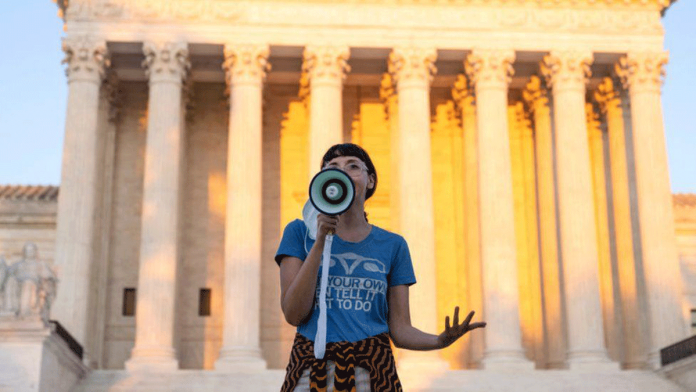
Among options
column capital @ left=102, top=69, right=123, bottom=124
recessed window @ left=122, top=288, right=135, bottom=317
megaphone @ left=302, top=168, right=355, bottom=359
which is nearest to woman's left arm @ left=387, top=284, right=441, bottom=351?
megaphone @ left=302, top=168, right=355, bottom=359

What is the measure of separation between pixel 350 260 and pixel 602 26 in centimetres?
3736

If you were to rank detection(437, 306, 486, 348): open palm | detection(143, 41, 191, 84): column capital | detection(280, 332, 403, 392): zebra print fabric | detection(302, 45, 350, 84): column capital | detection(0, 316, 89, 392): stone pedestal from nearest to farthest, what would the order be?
detection(280, 332, 403, 392): zebra print fabric → detection(437, 306, 486, 348): open palm → detection(0, 316, 89, 392): stone pedestal → detection(143, 41, 191, 84): column capital → detection(302, 45, 350, 84): column capital

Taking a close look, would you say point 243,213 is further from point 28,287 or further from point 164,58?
Answer: point 28,287

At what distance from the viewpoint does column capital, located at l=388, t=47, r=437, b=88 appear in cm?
3938

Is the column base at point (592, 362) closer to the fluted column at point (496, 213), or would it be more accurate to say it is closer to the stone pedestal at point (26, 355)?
the fluted column at point (496, 213)

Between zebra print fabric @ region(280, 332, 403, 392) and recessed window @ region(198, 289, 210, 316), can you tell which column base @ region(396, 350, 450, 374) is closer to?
recessed window @ region(198, 289, 210, 316)

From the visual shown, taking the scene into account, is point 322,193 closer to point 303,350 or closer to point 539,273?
point 303,350

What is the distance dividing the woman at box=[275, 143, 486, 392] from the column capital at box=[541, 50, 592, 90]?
35638mm

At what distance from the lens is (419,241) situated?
37.6m

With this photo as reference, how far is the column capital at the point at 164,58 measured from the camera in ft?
127

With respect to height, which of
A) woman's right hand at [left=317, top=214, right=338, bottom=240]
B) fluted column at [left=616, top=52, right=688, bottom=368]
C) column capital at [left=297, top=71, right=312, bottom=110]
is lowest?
woman's right hand at [left=317, top=214, right=338, bottom=240]

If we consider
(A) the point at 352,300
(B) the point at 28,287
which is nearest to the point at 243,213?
(B) the point at 28,287

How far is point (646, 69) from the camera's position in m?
40.1

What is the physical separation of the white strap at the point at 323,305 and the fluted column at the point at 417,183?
3148 cm
